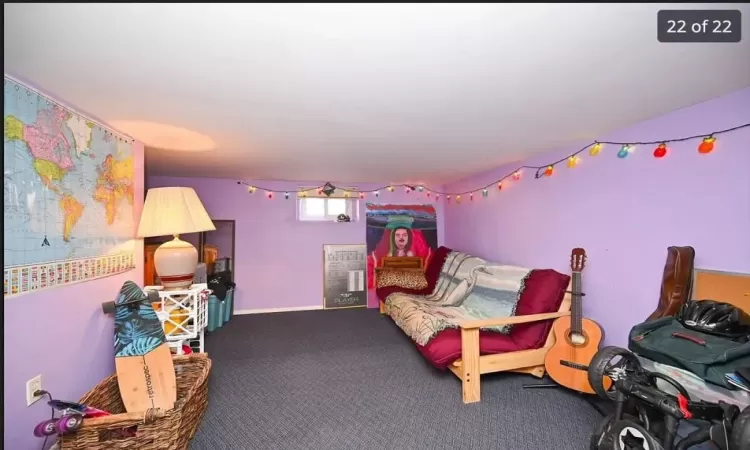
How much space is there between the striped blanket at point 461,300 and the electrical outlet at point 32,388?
2307mm

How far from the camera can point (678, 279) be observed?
1739 millimetres

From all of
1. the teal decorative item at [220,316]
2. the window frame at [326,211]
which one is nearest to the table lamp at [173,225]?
the teal decorative item at [220,316]

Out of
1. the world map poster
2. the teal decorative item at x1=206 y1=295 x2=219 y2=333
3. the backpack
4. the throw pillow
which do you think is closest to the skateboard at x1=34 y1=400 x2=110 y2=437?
the world map poster

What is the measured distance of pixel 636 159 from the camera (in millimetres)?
2096

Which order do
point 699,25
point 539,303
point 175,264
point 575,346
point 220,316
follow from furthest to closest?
point 220,316 → point 539,303 → point 175,264 → point 575,346 → point 699,25

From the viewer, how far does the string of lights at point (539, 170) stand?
174cm

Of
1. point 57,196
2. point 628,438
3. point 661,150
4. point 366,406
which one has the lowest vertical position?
point 366,406

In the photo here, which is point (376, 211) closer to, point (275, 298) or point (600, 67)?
point (275, 298)

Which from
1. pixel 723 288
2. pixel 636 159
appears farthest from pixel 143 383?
pixel 636 159

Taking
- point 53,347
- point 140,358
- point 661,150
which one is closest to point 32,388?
point 53,347

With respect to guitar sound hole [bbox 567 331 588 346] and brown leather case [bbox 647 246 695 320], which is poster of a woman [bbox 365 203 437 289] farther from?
brown leather case [bbox 647 246 695 320]

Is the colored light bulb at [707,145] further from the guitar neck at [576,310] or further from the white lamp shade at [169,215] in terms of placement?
the white lamp shade at [169,215]

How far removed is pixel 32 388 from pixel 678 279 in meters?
3.41

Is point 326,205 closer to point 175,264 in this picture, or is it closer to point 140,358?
point 175,264
